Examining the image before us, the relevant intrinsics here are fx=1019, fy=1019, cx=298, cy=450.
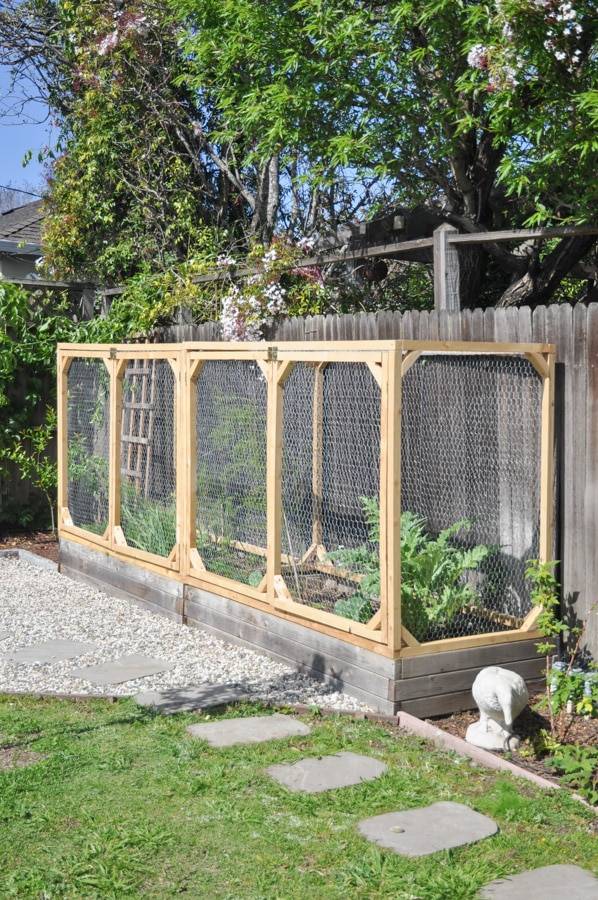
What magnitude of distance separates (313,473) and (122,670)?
1.68 meters

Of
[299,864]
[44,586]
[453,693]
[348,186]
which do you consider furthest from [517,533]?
[348,186]

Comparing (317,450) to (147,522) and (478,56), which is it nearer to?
(147,522)

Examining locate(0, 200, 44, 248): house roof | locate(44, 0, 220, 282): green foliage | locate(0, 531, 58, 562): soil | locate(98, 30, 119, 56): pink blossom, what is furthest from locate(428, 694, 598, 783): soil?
locate(0, 200, 44, 248): house roof

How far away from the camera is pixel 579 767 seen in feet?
13.7

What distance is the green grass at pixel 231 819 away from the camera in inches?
125

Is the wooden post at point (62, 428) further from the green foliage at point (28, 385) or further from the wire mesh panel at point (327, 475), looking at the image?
the wire mesh panel at point (327, 475)

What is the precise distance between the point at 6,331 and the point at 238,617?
15.9 ft

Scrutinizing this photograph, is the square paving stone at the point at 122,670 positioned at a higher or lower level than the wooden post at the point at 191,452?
lower

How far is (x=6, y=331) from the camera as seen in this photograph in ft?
32.1

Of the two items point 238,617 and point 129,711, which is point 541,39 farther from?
point 129,711

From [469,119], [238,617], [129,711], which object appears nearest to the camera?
[129,711]

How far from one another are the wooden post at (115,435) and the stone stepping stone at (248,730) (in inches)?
121

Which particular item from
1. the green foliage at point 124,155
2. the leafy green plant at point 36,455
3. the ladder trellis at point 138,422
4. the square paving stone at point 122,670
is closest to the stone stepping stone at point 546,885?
the square paving stone at point 122,670

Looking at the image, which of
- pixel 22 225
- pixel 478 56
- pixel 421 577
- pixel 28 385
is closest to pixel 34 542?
pixel 28 385
